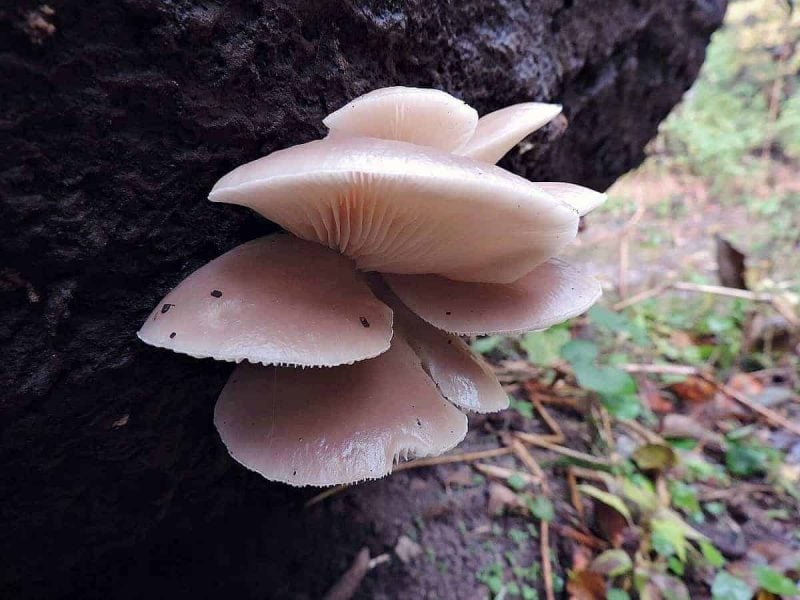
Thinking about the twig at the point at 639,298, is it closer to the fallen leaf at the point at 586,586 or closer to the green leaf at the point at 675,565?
the green leaf at the point at 675,565

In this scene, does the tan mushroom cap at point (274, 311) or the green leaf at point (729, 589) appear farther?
the green leaf at point (729, 589)

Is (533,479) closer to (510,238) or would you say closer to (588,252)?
(510,238)

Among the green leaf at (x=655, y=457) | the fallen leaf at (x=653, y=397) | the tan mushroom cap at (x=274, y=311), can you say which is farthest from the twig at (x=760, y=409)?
the tan mushroom cap at (x=274, y=311)

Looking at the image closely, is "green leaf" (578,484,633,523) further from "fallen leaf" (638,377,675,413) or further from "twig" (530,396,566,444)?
"fallen leaf" (638,377,675,413)

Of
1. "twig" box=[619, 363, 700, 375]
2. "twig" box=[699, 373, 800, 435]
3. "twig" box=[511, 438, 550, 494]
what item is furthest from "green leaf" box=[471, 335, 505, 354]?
"twig" box=[699, 373, 800, 435]

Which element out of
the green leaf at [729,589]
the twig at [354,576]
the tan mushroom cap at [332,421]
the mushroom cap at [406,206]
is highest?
the mushroom cap at [406,206]

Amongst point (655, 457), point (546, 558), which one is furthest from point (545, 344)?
point (546, 558)
